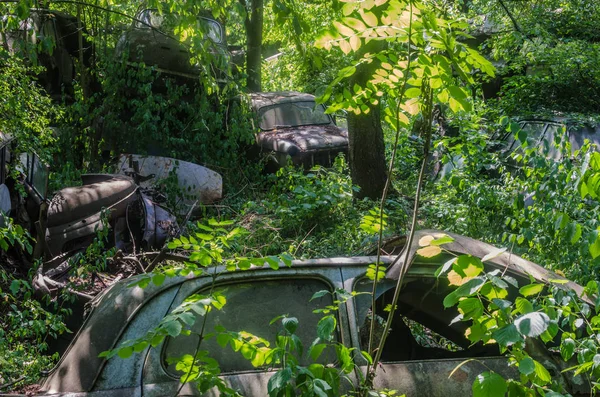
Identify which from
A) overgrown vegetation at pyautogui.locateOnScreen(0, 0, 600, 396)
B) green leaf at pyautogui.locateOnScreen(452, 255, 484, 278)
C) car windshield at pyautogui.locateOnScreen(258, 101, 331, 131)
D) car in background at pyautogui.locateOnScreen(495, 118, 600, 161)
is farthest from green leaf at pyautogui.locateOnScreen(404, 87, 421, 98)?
car windshield at pyautogui.locateOnScreen(258, 101, 331, 131)

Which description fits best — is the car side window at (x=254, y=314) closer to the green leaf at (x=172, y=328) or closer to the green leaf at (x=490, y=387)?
the green leaf at (x=172, y=328)

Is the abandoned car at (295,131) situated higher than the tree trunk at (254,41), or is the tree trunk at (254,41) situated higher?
the tree trunk at (254,41)

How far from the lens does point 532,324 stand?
2012mm

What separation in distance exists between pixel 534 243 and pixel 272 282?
278cm

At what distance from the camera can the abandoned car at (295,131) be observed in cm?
1162

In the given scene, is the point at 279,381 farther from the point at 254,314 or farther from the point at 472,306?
the point at 254,314

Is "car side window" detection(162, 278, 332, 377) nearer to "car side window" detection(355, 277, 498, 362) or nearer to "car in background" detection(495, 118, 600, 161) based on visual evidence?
"car side window" detection(355, 277, 498, 362)

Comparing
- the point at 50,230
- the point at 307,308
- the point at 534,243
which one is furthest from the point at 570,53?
the point at 307,308

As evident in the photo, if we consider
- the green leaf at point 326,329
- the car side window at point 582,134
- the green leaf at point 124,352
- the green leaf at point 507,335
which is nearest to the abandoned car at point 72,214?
the green leaf at point 124,352

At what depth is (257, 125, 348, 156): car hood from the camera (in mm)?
11641

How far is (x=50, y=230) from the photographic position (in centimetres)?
710

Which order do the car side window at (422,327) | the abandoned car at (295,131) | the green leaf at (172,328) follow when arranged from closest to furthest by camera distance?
the green leaf at (172,328) → the car side window at (422,327) → the abandoned car at (295,131)

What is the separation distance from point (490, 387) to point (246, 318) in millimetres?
1452

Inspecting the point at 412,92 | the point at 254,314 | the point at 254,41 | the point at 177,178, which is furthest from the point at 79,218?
the point at 254,41
